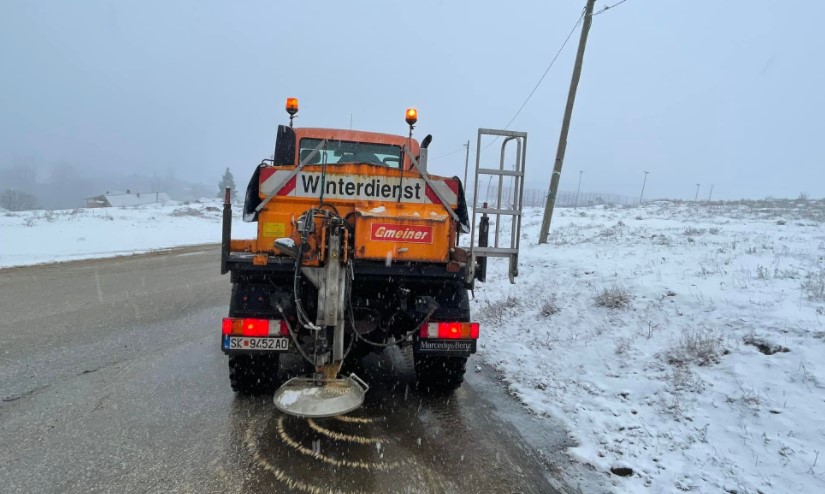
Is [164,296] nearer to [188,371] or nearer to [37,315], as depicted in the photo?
[37,315]

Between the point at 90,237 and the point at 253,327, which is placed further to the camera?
the point at 90,237

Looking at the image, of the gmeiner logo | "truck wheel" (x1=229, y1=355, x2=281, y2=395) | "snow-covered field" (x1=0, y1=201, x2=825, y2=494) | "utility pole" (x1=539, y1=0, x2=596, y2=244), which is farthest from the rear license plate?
"utility pole" (x1=539, y1=0, x2=596, y2=244)

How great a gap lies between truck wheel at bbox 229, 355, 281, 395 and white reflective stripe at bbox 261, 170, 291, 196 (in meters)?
1.48

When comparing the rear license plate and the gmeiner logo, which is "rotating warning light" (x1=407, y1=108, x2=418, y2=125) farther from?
the rear license plate

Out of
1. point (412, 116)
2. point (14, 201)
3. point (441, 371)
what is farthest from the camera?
point (14, 201)

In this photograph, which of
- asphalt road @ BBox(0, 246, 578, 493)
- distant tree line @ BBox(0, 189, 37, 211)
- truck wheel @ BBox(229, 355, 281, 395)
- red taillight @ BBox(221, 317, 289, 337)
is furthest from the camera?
distant tree line @ BBox(0, 189, 37, 211)

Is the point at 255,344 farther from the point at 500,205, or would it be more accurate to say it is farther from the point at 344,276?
the point at 500,205

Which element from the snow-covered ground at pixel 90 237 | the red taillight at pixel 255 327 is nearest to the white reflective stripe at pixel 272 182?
the red taillight at pixel 255 327

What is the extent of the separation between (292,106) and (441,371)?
363 cm

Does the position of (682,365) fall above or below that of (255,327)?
below

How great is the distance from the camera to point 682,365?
4523 mm

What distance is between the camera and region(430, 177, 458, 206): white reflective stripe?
4.49 meters

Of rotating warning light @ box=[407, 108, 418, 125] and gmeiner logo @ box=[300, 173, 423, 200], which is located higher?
rotating warning light @ box=[407, 108, 418, 125]

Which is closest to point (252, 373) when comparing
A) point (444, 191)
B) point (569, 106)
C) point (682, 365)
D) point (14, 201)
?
point (444, 191)
